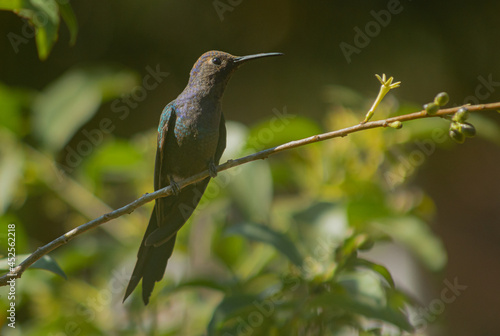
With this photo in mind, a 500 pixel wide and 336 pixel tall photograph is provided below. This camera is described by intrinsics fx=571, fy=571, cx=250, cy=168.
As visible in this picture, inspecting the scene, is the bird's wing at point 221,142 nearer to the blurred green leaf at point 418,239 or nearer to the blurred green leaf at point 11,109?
the blurred green leaf at point 418,239

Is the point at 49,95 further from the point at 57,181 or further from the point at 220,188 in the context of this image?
the point at 220,188

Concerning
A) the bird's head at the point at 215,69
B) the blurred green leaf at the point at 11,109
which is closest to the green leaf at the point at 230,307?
the bird's head at the point at 215,69

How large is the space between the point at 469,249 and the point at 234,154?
1702 mm

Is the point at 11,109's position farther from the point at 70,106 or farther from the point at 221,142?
the point at 221,142

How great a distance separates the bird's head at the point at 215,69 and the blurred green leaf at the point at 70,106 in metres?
0.67

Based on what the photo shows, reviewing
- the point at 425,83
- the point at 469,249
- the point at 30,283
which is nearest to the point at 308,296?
the point at 30,283

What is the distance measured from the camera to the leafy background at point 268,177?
1.66 metres

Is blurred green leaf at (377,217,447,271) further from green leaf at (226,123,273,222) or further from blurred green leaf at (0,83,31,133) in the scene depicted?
blurred green leaf at (0,83,31,133)

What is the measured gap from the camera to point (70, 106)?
7.68 ft

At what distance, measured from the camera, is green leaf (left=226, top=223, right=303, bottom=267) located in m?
1.61

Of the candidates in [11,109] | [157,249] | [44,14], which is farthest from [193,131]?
[11,109]

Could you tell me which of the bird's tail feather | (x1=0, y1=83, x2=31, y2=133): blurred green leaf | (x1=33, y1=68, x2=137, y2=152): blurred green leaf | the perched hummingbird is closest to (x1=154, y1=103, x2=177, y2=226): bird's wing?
the perched hummingbird

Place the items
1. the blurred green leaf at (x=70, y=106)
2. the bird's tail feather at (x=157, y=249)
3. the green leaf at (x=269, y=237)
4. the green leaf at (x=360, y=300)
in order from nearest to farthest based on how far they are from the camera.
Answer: the bird's tail feather at (x=157, y=249)
the green leaf at (x=360, y=300)
the green leaf at (x=269, y=237)
the blurred green leaf at (x=70, y=106)

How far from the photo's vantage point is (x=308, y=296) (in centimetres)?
154
